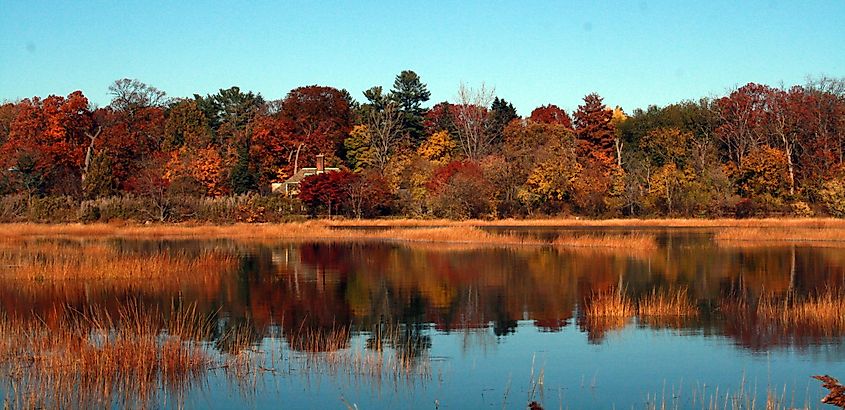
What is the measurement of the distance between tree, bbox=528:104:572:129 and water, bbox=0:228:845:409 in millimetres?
50176

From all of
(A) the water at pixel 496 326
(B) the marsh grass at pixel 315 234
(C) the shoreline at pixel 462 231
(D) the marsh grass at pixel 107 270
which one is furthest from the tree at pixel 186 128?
(D) the marsh grass at pixel 107 270

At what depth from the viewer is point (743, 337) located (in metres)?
17.0

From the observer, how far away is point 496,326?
19.1 meters

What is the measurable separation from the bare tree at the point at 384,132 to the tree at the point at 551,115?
43.9ft

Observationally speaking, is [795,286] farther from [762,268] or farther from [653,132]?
[653,132]

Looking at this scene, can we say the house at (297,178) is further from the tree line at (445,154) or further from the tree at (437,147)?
the tree at (437,147)

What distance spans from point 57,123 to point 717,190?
5262cm

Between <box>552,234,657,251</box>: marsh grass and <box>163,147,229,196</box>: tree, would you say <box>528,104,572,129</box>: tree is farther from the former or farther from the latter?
<box>552,234,657,251</box>: marsh grass

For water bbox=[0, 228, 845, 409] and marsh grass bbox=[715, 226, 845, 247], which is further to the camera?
marsh grass bbox=[715, 226, 845, 247]

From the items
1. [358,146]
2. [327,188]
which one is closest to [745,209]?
[327,188]

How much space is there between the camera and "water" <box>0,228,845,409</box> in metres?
12.9

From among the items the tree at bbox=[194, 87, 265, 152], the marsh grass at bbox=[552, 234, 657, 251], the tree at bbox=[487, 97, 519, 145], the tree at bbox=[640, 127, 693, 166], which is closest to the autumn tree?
the tree at bbox=[194, 87, 265, 152]

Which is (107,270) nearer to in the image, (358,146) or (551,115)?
(358,146)

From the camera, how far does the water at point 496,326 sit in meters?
12.9
